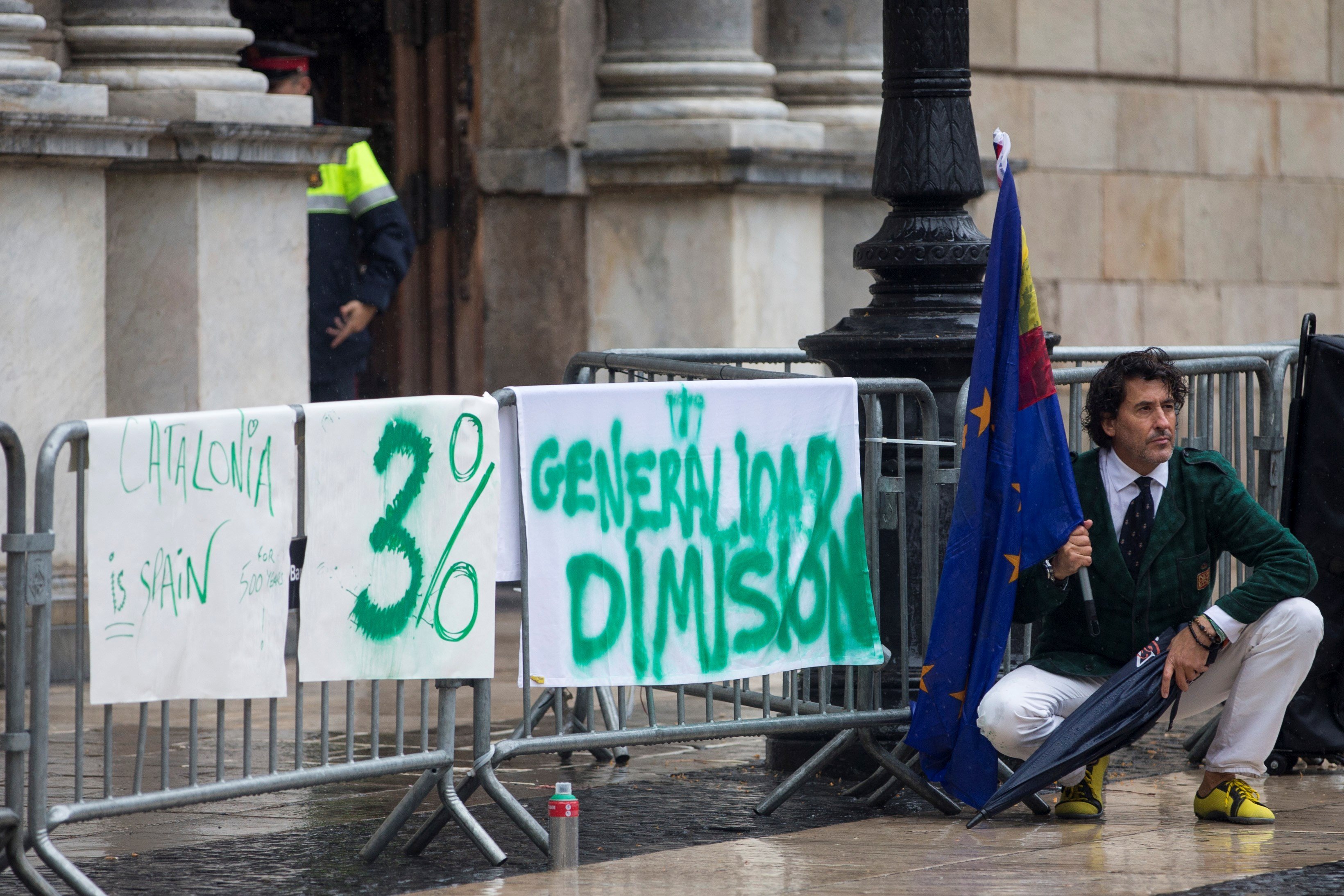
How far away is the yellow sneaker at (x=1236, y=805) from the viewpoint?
19.7ft

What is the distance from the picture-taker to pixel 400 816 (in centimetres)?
562

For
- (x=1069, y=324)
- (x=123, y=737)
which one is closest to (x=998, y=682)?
(x=123, y=737)

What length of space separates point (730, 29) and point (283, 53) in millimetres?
2357

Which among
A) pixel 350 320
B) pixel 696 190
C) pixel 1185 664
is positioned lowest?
pixel 1185 664

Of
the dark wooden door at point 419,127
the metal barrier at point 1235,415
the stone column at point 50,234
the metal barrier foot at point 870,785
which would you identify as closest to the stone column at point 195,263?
the stone column at point 50,234

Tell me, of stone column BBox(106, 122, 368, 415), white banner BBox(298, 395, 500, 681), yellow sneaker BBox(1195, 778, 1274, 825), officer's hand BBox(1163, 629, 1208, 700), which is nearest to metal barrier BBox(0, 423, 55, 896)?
white banner BBox(298, 395, 500, 681)

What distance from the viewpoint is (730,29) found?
Answer: 11555 mm

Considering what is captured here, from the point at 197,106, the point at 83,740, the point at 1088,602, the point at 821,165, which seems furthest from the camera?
the point at 821,165

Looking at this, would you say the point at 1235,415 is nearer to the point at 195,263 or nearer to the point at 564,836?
the point at 564,836

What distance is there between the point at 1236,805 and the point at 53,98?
16.7 feet

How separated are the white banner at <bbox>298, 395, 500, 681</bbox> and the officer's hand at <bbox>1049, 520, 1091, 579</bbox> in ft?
4.79

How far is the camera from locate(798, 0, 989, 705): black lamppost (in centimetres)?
669

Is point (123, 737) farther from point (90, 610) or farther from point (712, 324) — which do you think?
point (712, 324)

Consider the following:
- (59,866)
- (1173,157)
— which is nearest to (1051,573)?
(59,866)
